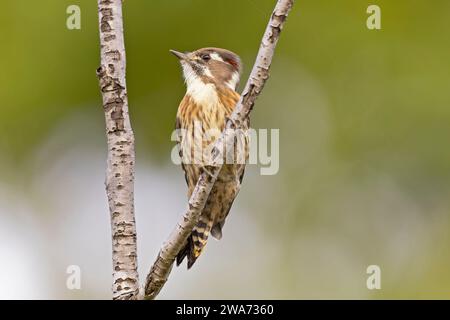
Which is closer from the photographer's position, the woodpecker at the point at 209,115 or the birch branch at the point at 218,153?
the birch branch at the point at 218,153

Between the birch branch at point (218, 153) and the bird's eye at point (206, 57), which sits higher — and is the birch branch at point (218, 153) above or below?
below

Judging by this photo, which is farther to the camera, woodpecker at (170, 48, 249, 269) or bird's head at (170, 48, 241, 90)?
bird's head at (170, 48, 241, 90)

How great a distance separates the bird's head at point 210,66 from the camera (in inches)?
259

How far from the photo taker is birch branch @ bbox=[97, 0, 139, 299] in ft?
14.5

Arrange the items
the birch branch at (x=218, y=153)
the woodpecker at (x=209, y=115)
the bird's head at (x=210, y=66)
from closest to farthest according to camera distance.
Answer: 1. the birch branch at (x=218, y=153)
2. the woodpecker at (x=209, y=115)
3. the bird's head at (x=210, y=66)

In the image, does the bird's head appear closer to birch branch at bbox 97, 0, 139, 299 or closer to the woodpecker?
the woodpecker

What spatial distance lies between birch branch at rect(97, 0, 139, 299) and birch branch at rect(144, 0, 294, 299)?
0.17 metres

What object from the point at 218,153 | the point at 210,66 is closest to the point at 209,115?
the point at 210,66

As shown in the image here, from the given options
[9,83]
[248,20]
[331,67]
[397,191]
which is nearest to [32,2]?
[9,83]

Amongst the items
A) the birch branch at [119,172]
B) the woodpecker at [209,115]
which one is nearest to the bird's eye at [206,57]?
the woodpecker at [209,115]

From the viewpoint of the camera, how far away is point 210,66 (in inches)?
261

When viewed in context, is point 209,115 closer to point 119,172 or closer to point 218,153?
point 218,153

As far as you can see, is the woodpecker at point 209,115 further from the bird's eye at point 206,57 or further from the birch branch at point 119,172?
the birch branch at point 119,172

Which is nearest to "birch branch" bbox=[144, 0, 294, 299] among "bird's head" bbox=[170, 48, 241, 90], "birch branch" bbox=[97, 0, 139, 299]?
"birch branch" bbox=[97, 0, 139, 299]
